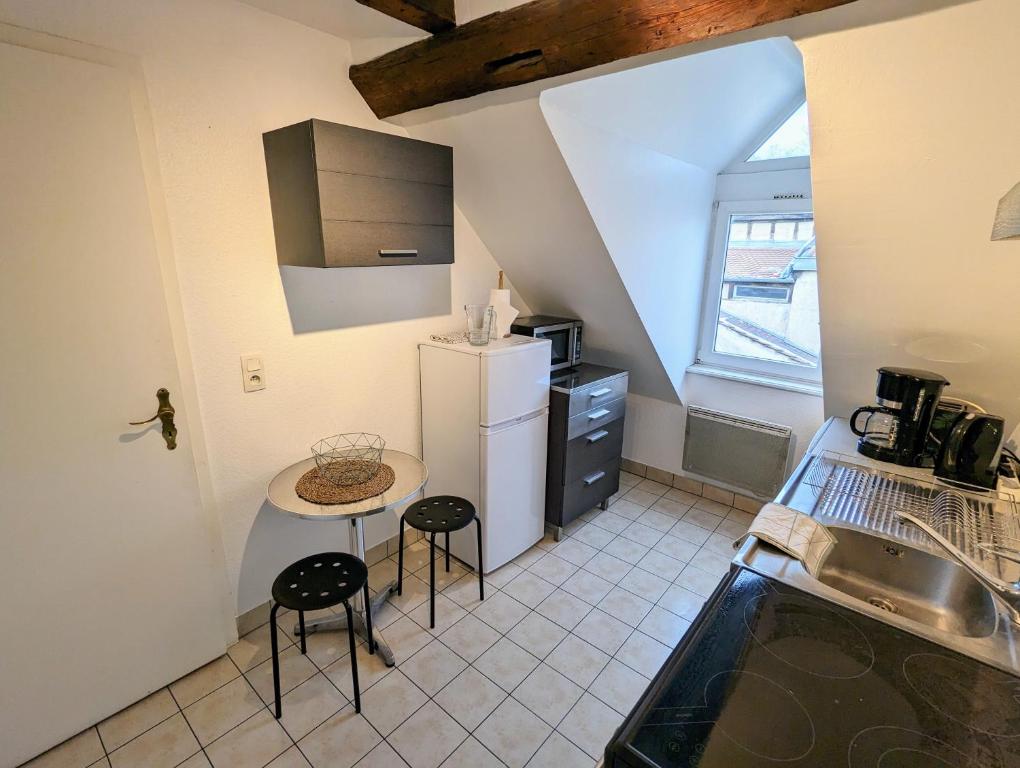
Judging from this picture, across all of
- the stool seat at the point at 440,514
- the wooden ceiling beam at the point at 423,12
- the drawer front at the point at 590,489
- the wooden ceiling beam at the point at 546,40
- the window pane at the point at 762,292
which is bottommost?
the drawer front at the point at 590,489

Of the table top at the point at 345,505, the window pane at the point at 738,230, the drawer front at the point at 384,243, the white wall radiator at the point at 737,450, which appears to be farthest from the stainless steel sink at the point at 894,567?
the window pane at the point at 738,230

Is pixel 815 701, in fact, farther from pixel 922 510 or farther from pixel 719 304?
pixel 719 304

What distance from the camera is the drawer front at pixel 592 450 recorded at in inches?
103

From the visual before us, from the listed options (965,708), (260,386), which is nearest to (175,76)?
(260,386)

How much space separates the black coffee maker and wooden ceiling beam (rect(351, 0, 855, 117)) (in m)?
1.20

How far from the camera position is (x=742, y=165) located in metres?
2.70

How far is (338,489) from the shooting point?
Result: 1.78 metres

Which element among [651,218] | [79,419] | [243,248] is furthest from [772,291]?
[79,419]

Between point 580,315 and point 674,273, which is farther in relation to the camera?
point 580,315

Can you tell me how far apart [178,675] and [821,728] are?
2119 mm

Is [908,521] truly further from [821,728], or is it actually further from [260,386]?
[260,386]

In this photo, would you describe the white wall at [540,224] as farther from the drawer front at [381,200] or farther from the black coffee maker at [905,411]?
the black coffee maker at [905,411]

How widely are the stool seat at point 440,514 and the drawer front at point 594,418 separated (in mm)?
707

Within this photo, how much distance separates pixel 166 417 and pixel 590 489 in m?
2.10
